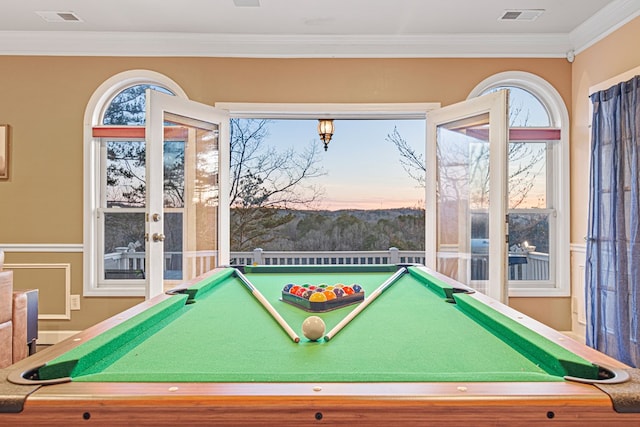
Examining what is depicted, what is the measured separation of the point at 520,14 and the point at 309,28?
1.59 m

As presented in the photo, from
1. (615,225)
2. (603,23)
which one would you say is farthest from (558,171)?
(603,23)

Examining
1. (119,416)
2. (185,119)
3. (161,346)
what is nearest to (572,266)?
(185,119)

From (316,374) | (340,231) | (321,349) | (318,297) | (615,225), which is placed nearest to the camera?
(316,374)

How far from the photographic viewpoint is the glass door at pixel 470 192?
138 inches

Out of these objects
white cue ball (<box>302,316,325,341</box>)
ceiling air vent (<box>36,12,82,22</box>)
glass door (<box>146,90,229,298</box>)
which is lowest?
white cue ball (<box>302,316,325,341</box>)

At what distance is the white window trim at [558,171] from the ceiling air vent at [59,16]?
318 centimetres

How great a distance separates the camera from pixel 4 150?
158 inches

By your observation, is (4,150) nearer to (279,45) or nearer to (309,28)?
(279,45)

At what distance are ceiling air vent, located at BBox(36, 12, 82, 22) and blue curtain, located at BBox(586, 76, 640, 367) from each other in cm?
389

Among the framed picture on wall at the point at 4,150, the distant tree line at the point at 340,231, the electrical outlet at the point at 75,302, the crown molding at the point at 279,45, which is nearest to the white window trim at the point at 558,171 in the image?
the crown molding at the point at 279,45

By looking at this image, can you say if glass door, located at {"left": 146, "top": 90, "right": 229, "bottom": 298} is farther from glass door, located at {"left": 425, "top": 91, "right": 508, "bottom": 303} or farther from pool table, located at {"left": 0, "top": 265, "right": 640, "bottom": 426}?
pool table, located at {"left": 0, "top": 265, "right": 640, "bottom": 426}

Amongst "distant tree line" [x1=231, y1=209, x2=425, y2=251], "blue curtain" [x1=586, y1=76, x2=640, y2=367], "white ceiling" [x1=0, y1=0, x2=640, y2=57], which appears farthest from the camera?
"distant tree line" [x1=231, y1=209, x2=425, y2=251]

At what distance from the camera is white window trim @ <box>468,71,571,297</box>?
13.3 feet

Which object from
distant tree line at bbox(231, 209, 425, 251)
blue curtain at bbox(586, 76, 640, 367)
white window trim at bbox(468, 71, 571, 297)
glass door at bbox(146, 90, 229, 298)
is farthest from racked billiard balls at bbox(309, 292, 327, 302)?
distant tree line at bbox(231, 209, 425, 251)
